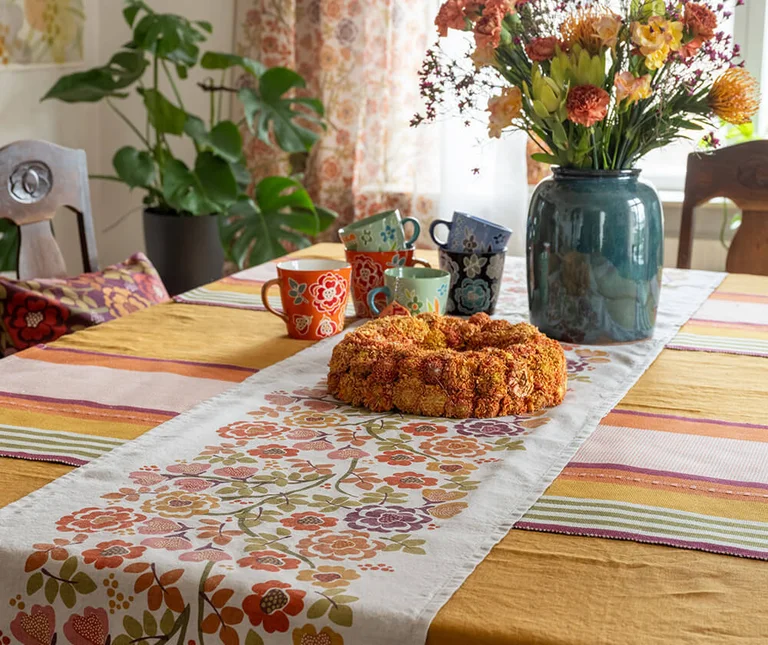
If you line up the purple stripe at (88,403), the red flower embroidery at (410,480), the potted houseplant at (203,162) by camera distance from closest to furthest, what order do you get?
the red flower embroidery at (410,480) < the purple stripe at (88,403) < the potted houseplant at (203,162)

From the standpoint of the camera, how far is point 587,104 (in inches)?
48.7

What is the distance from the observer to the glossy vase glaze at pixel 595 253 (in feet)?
4.51

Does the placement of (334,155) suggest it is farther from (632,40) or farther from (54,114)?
(632,40)

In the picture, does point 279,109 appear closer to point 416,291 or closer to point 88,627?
point 416,291

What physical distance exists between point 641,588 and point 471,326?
0.57 meters

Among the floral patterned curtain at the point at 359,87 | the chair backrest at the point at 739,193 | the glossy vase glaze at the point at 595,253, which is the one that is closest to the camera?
the glossy vase glaze at the point at 595,253

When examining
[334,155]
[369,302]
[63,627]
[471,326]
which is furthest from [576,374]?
[334,155]

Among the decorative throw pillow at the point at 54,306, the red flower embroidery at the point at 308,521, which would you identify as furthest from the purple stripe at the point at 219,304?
the red flower embroidery at the point at 308,521

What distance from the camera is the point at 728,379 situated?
1292mm

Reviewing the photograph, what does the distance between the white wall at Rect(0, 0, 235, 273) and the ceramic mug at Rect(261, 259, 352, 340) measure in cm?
239

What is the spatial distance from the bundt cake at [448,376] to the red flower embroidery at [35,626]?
0.46 metres

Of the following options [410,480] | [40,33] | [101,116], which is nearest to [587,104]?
[410,480]

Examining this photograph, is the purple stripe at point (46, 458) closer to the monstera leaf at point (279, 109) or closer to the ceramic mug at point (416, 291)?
the ceramic mug at point (416, 291)

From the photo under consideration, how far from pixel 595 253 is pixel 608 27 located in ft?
0.99
